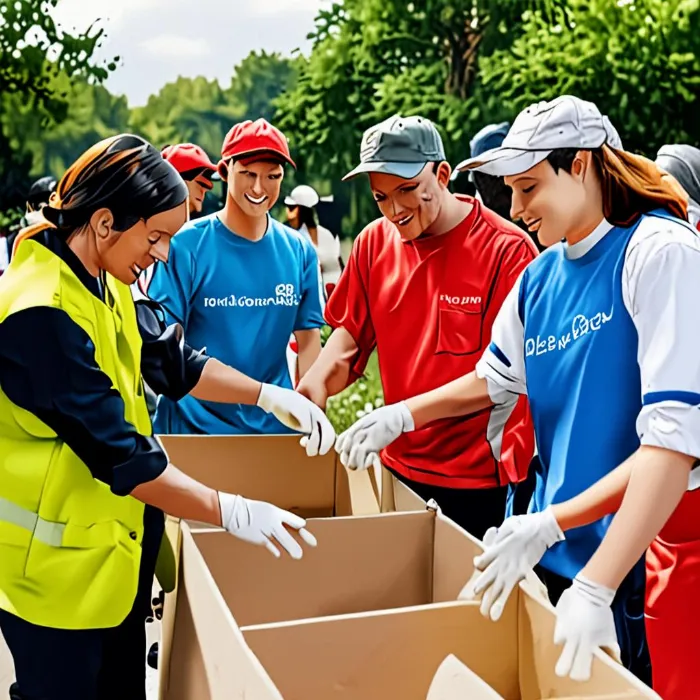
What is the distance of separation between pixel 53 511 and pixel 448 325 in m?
1.04

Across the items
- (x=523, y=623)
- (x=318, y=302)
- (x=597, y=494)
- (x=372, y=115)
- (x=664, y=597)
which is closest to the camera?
(x=597, y=494)

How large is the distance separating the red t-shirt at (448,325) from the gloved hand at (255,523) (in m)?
0.62

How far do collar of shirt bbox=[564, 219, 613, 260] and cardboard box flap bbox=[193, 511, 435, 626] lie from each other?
64 cm

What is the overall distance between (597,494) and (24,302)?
3.12 feet

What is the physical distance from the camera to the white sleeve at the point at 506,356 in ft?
5.32

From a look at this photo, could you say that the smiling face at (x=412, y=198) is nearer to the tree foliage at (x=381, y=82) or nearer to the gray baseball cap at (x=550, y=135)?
the gray baseball cap at (x=550, y=135)

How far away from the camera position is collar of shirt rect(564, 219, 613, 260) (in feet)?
4.57

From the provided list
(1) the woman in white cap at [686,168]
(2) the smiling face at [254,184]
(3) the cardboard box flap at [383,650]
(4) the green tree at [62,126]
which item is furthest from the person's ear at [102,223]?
(4) the green tree at [62,126]

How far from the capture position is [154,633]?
10.1 feet

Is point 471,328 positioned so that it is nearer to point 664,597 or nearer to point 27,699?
point 664,597

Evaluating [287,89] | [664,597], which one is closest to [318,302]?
[664,597]

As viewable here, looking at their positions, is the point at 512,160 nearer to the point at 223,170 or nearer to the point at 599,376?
the point at 599,376

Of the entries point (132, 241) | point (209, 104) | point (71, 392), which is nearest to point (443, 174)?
point (132, 241)

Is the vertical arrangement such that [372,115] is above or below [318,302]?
above
